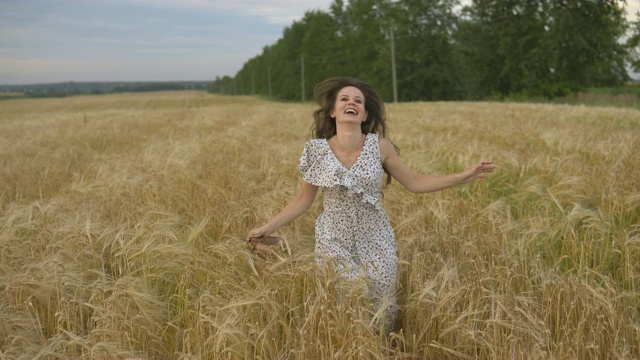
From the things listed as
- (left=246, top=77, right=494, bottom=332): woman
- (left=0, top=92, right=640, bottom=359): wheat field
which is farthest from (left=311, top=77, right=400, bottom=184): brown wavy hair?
(left=0, top=92, right=640, bottom=359): wheat field

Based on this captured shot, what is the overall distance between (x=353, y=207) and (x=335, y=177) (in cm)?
18

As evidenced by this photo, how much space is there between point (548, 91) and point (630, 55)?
25.2 feet

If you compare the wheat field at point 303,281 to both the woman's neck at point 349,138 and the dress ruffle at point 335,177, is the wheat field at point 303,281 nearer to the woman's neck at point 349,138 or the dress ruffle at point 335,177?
the dress ruffle at point 335,177

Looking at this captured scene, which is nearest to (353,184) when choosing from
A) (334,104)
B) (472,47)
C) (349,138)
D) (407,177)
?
(349,138)

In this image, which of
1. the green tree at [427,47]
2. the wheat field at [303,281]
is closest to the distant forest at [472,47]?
the green tree at [427,47]

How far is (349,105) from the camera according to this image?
273 cm

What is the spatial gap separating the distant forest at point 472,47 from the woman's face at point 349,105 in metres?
34.8

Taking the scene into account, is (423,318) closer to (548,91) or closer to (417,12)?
(548,91)

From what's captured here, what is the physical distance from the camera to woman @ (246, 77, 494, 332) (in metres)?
2.61

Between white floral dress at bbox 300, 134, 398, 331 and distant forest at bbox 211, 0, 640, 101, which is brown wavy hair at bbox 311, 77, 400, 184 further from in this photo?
distant forest at bbox 211, 0, 640, 101

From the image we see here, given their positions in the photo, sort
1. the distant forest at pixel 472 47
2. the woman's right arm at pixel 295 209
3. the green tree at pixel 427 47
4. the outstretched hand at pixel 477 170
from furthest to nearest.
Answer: the green tree at pixel 427 47 < the distant forest at pixel 472 47 < the woman's right arm at pixel 295 209 < the outstretched hand at pixel 477 170

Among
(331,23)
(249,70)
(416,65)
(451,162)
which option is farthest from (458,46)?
(249,70)

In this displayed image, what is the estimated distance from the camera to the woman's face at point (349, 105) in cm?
272

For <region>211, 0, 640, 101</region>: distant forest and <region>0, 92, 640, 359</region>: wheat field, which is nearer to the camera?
<region>0, 92, 640, 359</region>: wheat field
